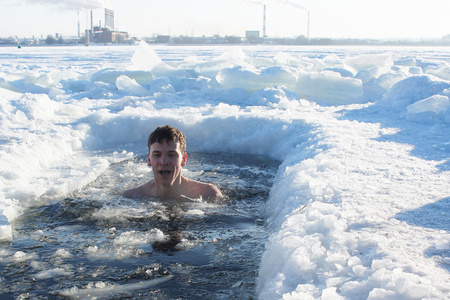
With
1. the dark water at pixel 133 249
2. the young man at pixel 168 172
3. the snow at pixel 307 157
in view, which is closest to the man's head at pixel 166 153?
the young man at pixel 168 172

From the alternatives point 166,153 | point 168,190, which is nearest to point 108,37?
point 168,190

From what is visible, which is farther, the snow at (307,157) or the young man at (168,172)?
the young man at (168,172)

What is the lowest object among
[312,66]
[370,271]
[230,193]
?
[230,193]

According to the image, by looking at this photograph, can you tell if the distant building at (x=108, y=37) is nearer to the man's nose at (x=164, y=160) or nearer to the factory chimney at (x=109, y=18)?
the factory chimney at (x=109, y=18)

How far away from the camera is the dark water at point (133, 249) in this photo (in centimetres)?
194

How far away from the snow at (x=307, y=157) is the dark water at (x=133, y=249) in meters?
0.06

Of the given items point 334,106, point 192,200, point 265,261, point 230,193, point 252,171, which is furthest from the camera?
point 334,106

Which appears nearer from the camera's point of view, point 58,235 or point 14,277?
point 14,277

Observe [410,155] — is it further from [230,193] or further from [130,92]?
[130,92]

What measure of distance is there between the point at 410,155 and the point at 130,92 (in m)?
6.96

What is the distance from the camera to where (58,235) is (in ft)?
8.63

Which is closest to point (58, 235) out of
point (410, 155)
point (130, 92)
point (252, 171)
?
point (252, 171)

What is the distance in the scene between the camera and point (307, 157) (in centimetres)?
366

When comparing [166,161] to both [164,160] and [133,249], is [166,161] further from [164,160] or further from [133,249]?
[133,249]
